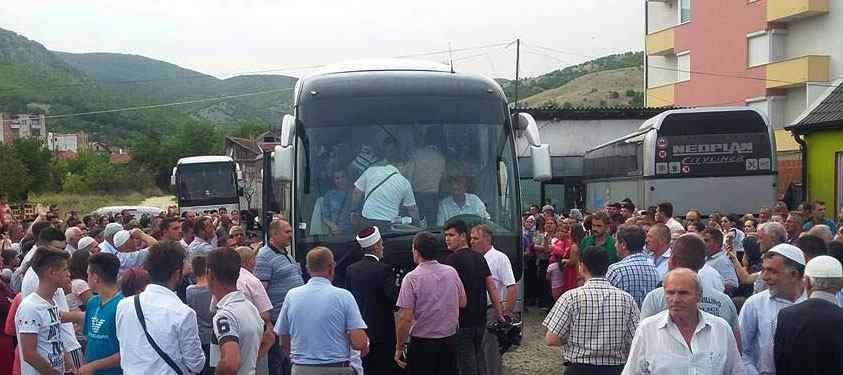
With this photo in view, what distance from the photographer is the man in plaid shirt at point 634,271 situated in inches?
299

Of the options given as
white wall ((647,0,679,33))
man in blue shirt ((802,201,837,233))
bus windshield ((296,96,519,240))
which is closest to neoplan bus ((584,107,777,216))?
man in blue shirt ((802,201,837,233))

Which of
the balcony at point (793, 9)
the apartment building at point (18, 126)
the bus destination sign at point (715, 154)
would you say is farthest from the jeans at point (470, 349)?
the apartment building at point (18, 126)

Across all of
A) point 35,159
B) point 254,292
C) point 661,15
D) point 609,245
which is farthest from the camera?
point 35,159

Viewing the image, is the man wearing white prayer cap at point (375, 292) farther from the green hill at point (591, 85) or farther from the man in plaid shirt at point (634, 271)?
the green hill at point (591, 85)

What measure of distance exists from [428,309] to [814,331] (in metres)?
3.46

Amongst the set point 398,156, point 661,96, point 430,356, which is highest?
point 661,96

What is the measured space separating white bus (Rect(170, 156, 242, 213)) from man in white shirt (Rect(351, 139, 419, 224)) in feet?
96.2

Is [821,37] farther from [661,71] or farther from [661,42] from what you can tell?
[661,71]

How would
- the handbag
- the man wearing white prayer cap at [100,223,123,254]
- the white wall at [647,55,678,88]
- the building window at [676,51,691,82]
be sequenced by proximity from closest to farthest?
the handbag, the man wearing white prayer cap at [100,223,123,254], the building window at [676,51,691,82], the white wall at [647,55,678,88]

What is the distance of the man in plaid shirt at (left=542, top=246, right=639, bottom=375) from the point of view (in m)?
6.51

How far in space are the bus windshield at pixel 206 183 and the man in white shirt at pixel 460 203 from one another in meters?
30.0

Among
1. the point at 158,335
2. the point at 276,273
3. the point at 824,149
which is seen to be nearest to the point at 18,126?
the point at 824,149

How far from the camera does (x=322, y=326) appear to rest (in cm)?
690

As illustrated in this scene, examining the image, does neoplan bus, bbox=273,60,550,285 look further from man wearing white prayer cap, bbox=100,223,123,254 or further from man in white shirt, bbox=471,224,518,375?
man wearing white prayer cap, bbox=100,223,123,254
